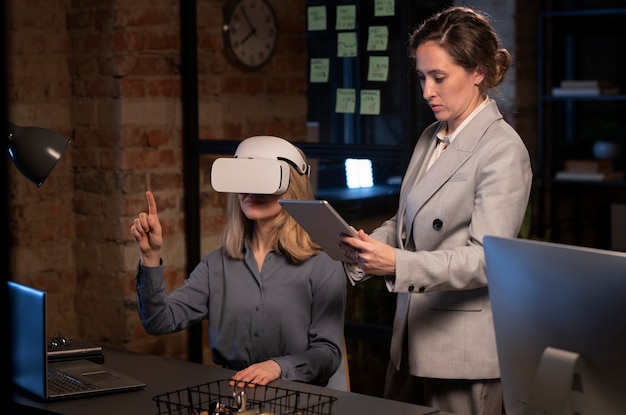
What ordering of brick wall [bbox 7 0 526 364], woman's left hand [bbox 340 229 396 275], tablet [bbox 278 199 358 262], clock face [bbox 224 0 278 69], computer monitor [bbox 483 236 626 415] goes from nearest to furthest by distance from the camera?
computer monitor [bbox 483 236 626 415] → tablet [bbox 278 199 358 262] → woman's left hand [bbox 340 229 396 275] → brick wall [bbox 7 0 526 364] → clock face [bbox 224 0 278 69]

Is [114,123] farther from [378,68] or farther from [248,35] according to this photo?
[378,68]

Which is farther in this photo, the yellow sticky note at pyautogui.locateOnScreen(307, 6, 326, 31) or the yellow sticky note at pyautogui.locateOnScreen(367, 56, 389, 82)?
the yellow sticky note at pyautogui.locateOnScreen(307, 6, 326, 31)

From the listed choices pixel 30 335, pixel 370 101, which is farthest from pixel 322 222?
pixel 370 101

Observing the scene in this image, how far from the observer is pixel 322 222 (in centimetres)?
204

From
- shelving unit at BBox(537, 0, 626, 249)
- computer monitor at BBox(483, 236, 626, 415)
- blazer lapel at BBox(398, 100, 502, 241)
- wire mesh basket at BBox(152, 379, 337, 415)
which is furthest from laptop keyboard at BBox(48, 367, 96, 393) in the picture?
shelving unit at BBox(537, 0, 626, 249)

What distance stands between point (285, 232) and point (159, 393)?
22.2 inches

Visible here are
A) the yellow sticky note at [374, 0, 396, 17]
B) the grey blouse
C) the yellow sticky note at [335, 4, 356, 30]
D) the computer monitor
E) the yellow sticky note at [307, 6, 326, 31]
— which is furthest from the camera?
the yellow sticky note at [307, 6, 326, 31]

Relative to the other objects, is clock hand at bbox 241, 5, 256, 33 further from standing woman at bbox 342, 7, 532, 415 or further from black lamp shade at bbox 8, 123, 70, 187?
black lamp shade at bbox 8, 123, 70, 187

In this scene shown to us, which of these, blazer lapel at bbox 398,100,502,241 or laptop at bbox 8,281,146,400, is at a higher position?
blazer lapel at bbox 398,100,502,241

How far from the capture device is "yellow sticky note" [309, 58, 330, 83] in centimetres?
334

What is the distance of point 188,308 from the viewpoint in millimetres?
2443

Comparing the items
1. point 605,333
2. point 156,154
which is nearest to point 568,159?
point 156,154

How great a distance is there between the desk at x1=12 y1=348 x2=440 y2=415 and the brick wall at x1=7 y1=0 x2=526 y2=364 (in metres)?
1.27

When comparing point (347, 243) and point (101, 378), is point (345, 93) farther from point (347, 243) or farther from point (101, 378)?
point (101, 378)
